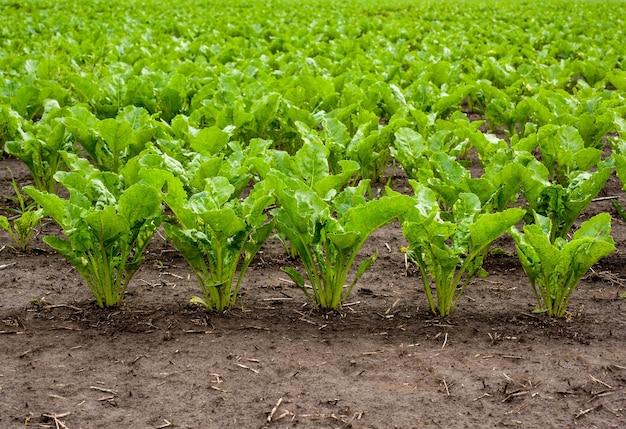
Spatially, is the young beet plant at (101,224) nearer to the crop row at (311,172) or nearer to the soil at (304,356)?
the crop row at (311,172)

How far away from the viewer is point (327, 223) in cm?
272

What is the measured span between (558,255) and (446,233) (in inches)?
16.7

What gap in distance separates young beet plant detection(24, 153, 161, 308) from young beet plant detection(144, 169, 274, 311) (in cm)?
11

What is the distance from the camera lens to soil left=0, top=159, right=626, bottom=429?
2256 mm

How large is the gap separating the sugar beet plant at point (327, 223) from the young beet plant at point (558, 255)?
0.51 m

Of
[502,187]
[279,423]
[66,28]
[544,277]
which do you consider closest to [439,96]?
[502,187]

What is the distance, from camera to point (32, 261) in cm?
345

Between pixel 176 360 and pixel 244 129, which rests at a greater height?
pixel 244 129

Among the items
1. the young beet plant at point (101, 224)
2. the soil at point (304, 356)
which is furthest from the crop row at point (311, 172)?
the soil at point (304, 356)

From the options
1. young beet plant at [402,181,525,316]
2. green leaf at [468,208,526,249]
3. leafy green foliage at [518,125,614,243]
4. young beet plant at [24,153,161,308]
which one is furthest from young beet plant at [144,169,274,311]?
leafy green foliage at [518,125,614,243]

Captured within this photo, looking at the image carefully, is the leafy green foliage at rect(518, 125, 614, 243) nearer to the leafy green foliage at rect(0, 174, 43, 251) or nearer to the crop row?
the crop row

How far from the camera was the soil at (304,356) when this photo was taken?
2.26 meters

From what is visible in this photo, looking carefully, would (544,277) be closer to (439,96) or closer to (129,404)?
(129,404)

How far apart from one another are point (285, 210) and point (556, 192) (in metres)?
1.26
